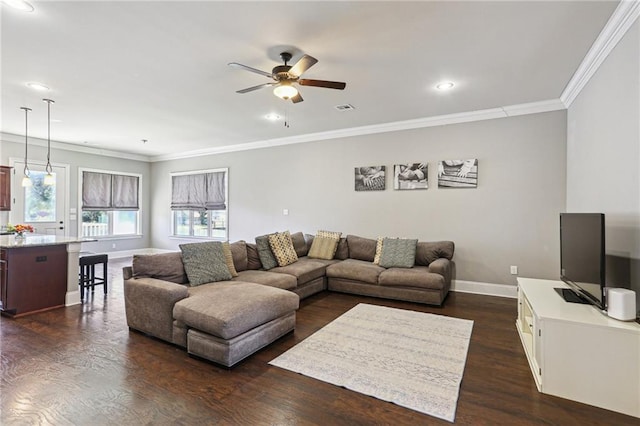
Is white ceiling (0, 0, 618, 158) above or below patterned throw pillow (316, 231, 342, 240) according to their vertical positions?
above

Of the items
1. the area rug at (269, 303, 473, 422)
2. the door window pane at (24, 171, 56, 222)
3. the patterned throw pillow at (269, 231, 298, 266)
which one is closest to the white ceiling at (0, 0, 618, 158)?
the patterned throw pillow at (269, 231, 298, 266)

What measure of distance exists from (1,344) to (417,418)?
3.80 meters

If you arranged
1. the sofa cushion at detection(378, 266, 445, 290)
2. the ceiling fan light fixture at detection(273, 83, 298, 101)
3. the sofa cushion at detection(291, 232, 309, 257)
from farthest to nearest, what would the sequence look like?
the sofa cushion at detection(291, 232, 309, 257), the sofa cushion at detection(378, 266, 445, 290), the ceiling fan light fixture at detection(273, 83, 298, 101)

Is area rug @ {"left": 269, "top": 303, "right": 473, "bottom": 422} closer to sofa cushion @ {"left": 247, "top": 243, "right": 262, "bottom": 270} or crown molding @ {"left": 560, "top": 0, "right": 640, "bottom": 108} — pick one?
sofa cushion @ {"left": 247, "top": 243, "right": 262, "bottom": 270}

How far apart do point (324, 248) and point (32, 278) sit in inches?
160

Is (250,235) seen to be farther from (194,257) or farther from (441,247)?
(441,247)

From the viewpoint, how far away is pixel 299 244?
18.2ft

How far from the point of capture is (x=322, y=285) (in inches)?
194

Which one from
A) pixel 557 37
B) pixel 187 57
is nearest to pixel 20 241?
pixel 187 57

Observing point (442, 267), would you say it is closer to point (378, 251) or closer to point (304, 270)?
point (378, 251)

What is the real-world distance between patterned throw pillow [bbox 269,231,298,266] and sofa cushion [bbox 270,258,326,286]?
4.1 inches

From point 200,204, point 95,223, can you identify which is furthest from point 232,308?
point 95,223

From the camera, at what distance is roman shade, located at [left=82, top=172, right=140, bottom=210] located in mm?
7531

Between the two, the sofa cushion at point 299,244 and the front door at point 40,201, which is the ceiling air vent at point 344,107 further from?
the front door at point 40,201
